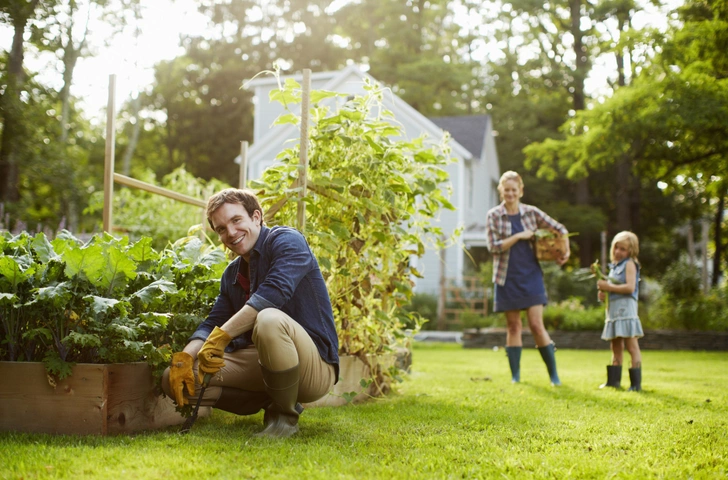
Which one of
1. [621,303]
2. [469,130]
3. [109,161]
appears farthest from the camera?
[469,130]

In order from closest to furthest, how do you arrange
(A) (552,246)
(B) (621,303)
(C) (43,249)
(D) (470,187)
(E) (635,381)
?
(C) (43,249) < (E) (635,381) < (B) (621,303) < (A) (552,246) < (D) (470,187)

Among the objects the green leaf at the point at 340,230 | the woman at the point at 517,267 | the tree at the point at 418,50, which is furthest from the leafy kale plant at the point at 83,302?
the tree at the point at 418,50

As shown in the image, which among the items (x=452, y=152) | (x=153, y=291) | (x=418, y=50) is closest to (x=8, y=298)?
(x=153, y=291)

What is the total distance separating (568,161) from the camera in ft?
47.4

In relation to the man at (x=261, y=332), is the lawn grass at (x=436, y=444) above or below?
below

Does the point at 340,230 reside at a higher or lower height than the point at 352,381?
higher

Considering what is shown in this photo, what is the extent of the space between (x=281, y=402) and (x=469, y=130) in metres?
17.6

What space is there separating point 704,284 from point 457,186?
6000mm

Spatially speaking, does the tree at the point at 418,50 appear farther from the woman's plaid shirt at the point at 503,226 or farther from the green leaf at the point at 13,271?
the green leaf at the point at 13,271

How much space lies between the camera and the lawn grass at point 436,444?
7.77 feet

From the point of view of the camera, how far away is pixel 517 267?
5.44 m

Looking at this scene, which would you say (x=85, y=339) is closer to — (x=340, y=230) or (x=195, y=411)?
(x=195, y=411)

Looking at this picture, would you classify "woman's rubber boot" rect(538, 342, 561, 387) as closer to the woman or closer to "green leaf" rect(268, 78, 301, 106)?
the woman

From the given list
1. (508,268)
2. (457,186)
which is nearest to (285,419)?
(508,268)
